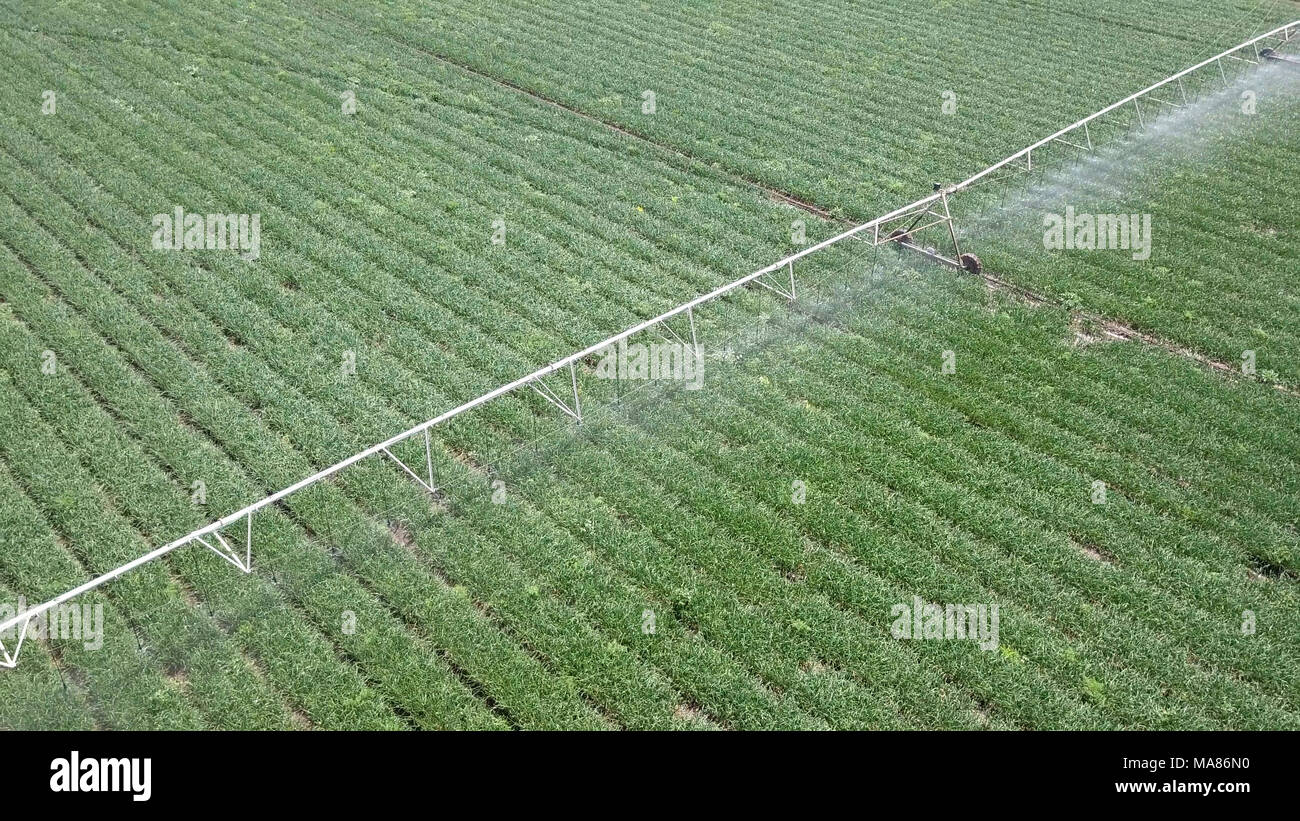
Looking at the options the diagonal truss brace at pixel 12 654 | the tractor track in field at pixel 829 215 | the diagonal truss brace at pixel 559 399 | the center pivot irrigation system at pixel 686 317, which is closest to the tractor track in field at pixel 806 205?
the tractor track in field at pixel 829 215

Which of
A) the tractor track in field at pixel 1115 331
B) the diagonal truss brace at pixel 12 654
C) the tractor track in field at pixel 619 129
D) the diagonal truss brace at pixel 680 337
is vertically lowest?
the diagonal truss brace at pixel 12 654

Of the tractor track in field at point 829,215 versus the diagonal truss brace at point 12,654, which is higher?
the tractor track in field at point 829,215

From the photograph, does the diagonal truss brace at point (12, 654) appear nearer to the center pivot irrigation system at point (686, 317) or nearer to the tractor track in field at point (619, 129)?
the center pivot irrigation system at point (686, 317)

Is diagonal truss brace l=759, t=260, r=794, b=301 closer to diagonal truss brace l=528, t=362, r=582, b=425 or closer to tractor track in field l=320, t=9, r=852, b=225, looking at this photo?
tractor track in field l=320, t=9, r=852, b=225

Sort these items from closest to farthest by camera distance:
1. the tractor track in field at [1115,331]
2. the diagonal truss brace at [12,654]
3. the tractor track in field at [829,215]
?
the diagonal truss brace at [12,654] < the tractor track in field at [1115,331] < the tractor track in field at [829,215]

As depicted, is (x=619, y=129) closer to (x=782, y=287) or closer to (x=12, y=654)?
(x=782, y=287)

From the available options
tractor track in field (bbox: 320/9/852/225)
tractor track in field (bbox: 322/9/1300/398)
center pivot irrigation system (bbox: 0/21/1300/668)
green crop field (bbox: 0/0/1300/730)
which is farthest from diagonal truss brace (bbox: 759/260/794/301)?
tractor track in field (bbox: 320/9/852/225)

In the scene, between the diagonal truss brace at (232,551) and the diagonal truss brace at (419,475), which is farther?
the diagonal truss brace at (419,475)

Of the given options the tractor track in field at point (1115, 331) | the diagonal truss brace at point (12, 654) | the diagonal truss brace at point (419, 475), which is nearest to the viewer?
the diagonal truss brace at point (12, 654)
